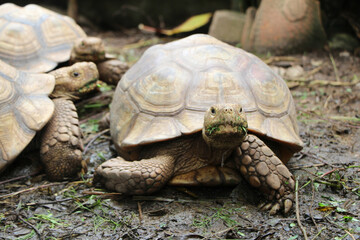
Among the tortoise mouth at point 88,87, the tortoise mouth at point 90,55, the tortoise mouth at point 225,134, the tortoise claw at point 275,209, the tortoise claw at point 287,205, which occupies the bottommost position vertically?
the tortoise claw at point 275,209

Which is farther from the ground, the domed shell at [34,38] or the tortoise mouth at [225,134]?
the tortoise mouth at [225,134]

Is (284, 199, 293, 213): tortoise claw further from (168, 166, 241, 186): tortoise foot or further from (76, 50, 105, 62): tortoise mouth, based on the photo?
(76, 50, 105, 62): tortoise mouth

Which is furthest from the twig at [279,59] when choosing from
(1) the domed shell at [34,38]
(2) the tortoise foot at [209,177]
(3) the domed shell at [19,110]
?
(3) the domed shell at [19,110]

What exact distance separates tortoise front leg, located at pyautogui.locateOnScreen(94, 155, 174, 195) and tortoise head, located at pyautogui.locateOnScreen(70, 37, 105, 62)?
6.50 feet

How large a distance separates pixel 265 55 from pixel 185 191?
3437 mm

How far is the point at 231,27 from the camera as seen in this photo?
6320 millimetres

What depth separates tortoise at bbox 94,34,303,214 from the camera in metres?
2.37

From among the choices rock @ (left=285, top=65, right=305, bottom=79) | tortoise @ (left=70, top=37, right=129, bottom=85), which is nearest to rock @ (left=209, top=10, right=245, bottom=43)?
rock @ (left=285, top=65, right=305, bottom=79)

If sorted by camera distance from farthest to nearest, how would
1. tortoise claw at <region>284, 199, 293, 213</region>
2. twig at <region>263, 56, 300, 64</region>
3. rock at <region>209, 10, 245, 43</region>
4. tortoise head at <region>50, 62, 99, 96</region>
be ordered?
rock at <region>209, 10, 245, 43</region> < twig at <region>263, 56, 300, 64</region> < tortoise head at <region>50, 62, 99, 96</region> < tortoise claw at <region>284, 199, 293, 213</region>

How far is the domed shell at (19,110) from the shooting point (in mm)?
2617

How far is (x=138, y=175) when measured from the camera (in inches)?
93.5

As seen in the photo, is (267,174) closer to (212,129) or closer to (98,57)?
(212,129)

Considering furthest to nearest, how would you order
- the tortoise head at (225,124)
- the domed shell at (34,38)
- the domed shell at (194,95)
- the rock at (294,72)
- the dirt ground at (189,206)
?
the rock at (294,72), the domed shell at (34,38), the domed shell at (194,95), the dirt ground at (189,206), the tortoise head at (225,124)

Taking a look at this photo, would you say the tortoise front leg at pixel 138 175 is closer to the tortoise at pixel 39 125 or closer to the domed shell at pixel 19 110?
the tortoise at pixel 39 125
